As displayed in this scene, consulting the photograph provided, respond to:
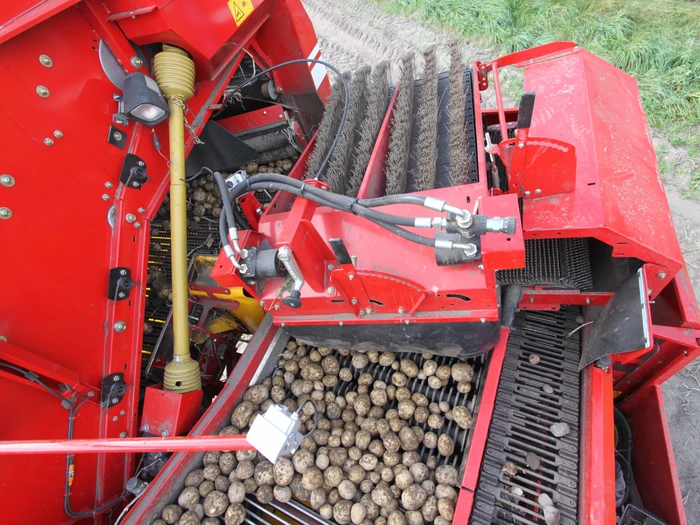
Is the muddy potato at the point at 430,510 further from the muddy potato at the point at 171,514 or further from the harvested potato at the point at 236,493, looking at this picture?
the muddy potato at the point at 171,514

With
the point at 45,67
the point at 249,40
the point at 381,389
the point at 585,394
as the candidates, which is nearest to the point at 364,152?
the point at 249,40

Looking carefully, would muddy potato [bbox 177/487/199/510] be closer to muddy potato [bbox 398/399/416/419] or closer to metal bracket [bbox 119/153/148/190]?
muddy potato [bbox 398/399/416/419]

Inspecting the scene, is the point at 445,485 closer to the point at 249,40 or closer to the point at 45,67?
the point at 45,67

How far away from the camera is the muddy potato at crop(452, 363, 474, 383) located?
2.13 meters

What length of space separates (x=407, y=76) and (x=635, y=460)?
9.32 feet

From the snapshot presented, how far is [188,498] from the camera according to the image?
2029 millimetres

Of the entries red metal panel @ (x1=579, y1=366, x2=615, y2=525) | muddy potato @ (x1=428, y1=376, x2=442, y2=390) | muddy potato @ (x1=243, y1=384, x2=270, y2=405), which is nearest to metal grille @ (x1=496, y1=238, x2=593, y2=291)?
red metal panel @ (x1=579, y1=366, x2=615, y2=525)

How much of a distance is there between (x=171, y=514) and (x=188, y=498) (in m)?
0.09

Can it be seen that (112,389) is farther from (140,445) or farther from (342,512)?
(342,512)

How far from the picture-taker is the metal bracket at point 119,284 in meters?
2.00

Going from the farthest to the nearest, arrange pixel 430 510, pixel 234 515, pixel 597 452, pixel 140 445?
pixel 234 515 < pixel 430 510 < pixel 597 452 < pixel 140 445

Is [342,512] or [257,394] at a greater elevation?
[257,394]

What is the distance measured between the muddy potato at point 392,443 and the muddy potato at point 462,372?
43 centimetres


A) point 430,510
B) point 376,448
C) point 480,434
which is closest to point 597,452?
point 480,434
